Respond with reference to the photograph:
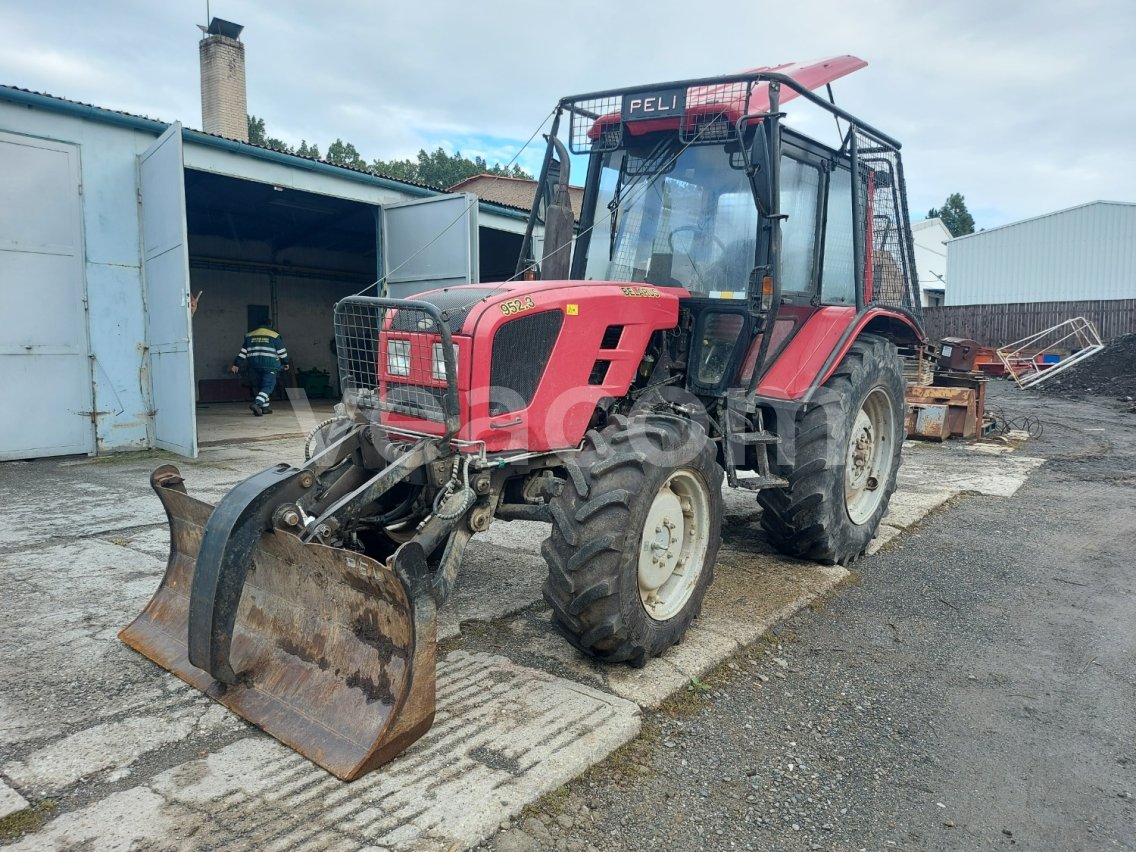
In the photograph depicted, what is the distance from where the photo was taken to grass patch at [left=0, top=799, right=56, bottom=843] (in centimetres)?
230

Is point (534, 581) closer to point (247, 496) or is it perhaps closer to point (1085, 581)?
point (247, 496)

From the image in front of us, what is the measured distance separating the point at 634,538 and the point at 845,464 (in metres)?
2.07

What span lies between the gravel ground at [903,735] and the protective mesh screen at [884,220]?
2003mm

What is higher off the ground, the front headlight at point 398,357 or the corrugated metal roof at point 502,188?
the corrugated metal roof at point 502,188

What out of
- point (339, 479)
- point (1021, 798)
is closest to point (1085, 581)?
point (1021, 798)

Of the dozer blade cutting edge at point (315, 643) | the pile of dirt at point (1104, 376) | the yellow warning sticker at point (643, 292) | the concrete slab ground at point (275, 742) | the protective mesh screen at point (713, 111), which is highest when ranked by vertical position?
the protective mesh screen at point (713, 111)

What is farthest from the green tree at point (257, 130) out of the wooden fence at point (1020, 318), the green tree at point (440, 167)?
the wooden fence at point (1020, 318)

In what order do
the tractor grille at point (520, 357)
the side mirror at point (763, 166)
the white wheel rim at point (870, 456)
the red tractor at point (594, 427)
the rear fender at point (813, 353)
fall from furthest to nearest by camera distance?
1. the white wheel rim at point (870, 456)
2. the rear fender at point (813, 353)
3. the side mirror at point (763, 166)
4. the tractor grille at point (520, 357)
5. the red tractor at point (594, 427)

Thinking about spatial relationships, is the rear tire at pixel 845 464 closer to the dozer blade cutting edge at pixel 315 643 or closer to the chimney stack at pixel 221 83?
the dozer blade cutting edge at pixel 315 643

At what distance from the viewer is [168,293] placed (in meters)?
8.95

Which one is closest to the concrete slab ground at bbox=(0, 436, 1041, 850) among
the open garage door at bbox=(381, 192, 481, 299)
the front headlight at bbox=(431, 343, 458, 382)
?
the front headlight at bbox=(431, 343, 458, 382)

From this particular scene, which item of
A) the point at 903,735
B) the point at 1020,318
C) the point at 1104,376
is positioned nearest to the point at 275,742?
the point at 903,735

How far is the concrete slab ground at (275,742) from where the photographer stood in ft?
7.73

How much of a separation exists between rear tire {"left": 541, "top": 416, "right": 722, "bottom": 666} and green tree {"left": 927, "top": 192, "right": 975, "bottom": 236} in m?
78.1
